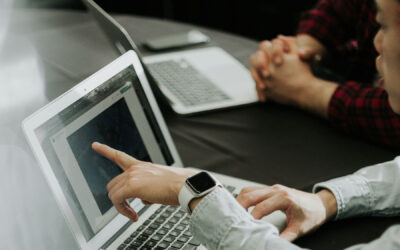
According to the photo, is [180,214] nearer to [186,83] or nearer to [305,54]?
[186,83]

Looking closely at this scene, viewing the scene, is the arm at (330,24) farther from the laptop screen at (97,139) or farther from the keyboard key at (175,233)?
the keyboard key at (175,233)

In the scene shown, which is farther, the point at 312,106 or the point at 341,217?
the point at 312,106

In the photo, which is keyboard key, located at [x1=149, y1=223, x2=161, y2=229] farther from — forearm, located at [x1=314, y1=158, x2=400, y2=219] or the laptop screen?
forearm, located at [x1=314, y1=158, x2=400, y2=219]

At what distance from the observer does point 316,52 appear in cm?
153

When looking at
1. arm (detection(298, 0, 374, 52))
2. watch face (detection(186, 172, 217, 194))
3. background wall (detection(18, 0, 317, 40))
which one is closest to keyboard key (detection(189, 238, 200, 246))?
watch face (detection(186, 172, 217, 194))

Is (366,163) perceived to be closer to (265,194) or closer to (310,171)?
(310,171)

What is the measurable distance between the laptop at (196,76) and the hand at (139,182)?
34cm

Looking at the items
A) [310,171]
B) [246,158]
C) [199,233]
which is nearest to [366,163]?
[310,171]

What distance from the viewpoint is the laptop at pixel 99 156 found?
0.80 meters

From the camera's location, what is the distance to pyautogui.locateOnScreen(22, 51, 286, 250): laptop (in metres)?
0.80

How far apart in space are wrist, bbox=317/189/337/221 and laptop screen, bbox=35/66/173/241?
0.32 m

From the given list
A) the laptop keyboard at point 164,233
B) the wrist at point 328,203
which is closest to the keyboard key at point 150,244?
the laptop keyboard at point 164,233

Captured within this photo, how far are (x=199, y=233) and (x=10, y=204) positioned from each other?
0.34 m

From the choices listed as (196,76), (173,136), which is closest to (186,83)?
(196,76)
